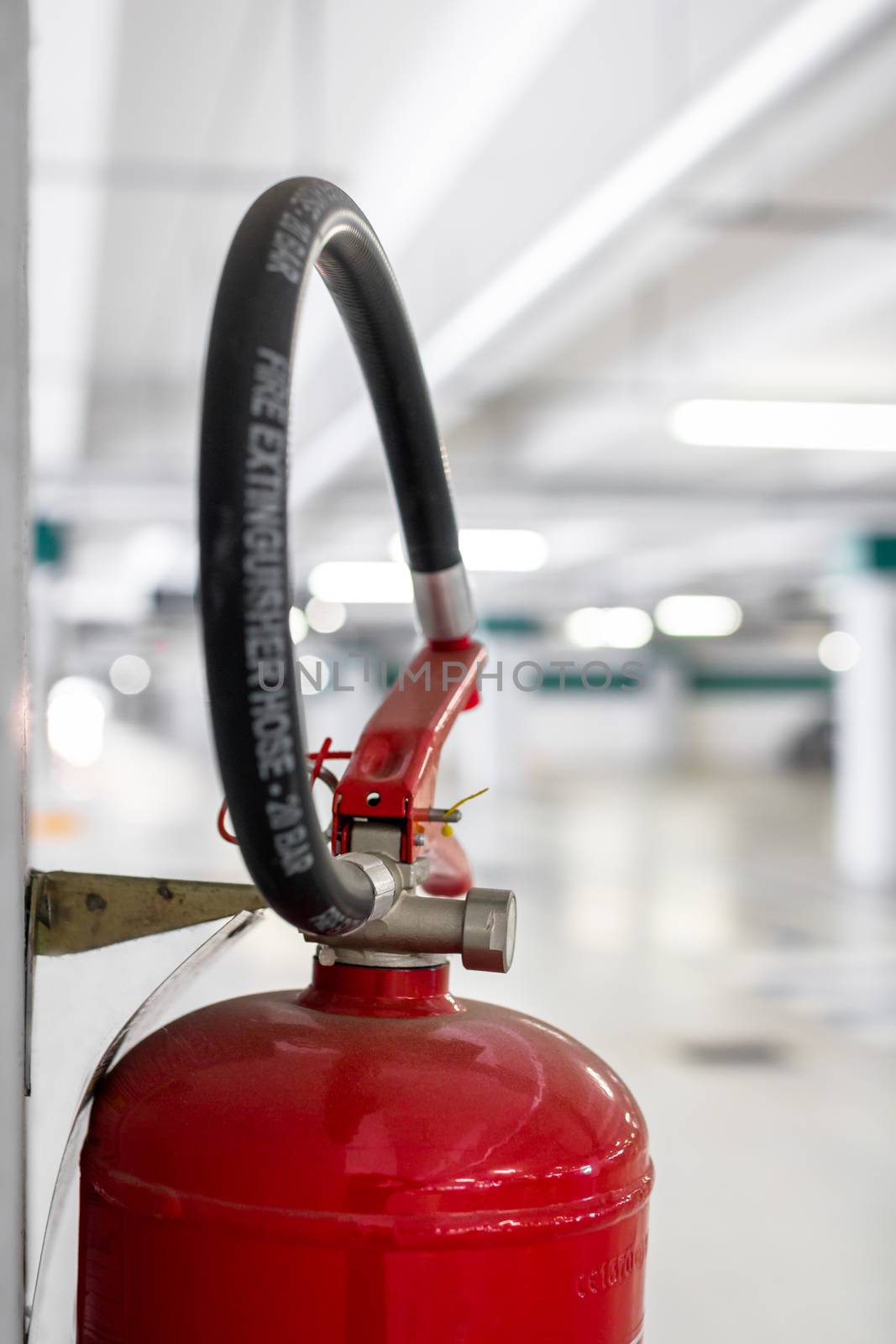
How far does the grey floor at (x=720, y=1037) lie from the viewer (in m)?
2.03

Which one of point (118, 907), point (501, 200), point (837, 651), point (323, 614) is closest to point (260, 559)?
point (118, 907)

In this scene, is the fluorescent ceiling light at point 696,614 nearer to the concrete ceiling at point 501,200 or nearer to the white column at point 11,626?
the concrete ceiling at point 501,200

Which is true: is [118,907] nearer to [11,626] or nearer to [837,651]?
[11,626]

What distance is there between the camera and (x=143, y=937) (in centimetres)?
74

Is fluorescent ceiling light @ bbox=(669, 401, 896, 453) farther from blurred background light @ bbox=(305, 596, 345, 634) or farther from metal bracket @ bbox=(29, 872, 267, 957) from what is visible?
blurred background light @ bbox=(305, 596, 345, 634)

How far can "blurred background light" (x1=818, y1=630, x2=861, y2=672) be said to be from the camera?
7934 mm

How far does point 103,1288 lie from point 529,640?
15711 millimetres

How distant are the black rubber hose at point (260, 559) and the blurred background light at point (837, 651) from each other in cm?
768

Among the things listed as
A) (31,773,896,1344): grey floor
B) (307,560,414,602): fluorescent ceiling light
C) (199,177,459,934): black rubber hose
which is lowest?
(31,773,896,1344): grey floor

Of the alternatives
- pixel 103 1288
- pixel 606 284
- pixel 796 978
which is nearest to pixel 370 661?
pixel 103 1288

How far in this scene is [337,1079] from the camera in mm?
679

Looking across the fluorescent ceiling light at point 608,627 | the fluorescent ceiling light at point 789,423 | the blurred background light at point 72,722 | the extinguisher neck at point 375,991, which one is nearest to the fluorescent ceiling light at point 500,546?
the fluorescent ceiling light at point 789,423

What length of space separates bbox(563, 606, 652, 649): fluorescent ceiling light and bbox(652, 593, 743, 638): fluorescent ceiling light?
30 cm

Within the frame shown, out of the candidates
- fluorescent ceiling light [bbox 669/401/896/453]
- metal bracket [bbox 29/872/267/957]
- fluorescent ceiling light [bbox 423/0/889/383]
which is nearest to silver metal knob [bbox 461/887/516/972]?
metal bracket [bbox 29/872/267/957]
